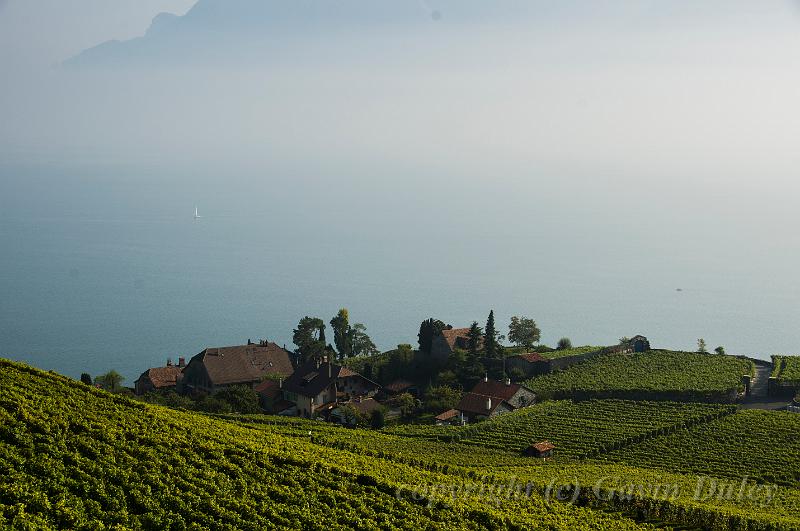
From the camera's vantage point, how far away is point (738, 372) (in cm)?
4972

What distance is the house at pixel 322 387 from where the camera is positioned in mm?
50562

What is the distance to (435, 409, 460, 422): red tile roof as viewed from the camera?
44.9 meters

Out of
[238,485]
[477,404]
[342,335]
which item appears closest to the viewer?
[238,485]

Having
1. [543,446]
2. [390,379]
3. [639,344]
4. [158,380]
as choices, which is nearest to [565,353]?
[639,344]

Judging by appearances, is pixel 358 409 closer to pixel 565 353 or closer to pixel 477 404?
pixel 477 404

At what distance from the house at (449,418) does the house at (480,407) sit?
10.5 inches

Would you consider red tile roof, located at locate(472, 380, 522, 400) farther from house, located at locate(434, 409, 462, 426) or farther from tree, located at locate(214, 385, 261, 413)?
tree, located at locate(214, 385, 261, 413)

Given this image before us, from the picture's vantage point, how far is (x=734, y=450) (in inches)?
1407

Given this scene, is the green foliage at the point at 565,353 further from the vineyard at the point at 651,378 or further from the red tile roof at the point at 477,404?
the red tile roof at the point at 477,404

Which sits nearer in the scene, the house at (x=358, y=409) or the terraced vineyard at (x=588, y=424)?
the terraced vineyard at (x=588, y=424)

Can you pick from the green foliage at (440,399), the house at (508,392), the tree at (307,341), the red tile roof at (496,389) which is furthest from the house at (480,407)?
the tree at (307,341)

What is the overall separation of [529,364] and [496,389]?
7.21 metres

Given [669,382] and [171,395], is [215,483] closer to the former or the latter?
[171,395]

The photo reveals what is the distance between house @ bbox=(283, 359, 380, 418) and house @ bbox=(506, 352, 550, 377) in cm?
882
